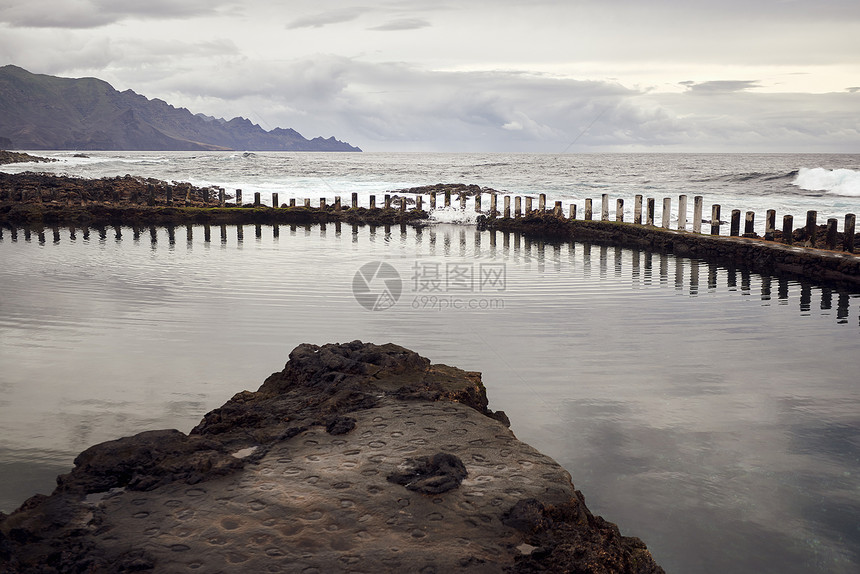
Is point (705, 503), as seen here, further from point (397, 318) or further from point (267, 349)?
point (397, 318)

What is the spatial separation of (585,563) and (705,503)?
2148 mm

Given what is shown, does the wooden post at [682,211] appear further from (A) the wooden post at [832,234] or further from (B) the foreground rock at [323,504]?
(B) the foreground rock at [323,504]

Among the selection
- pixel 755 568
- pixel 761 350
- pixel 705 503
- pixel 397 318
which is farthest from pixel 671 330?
pixel 755 568

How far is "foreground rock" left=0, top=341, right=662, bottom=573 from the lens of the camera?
136 inches

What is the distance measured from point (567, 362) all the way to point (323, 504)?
491 centimetres

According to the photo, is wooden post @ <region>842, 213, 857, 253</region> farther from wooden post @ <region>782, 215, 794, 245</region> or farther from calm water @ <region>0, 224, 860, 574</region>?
calm water @ <region>0, 224, 860, 574</region>

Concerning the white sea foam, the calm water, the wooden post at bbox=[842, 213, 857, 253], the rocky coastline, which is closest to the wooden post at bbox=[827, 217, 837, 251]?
the rocky coastline

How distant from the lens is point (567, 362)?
8.33 metres

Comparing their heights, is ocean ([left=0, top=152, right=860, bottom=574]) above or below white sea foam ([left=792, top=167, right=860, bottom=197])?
below

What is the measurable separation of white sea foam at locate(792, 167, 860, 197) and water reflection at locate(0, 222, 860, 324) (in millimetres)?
31636

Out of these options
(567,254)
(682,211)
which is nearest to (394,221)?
(567,254)

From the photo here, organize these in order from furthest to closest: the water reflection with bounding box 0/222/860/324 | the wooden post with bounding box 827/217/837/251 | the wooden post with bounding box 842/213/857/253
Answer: the wooden post with bounding box 827/217/837/251, the wooden post with bounding box 842/213/857/253, the water reflection with bounding box 0/222/860/324

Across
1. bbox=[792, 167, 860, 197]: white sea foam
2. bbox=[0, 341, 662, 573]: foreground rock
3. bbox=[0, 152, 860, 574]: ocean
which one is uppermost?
bbox=[792, 167, 860, 197]: white sea foam

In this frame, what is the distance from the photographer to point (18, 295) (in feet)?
38.2
